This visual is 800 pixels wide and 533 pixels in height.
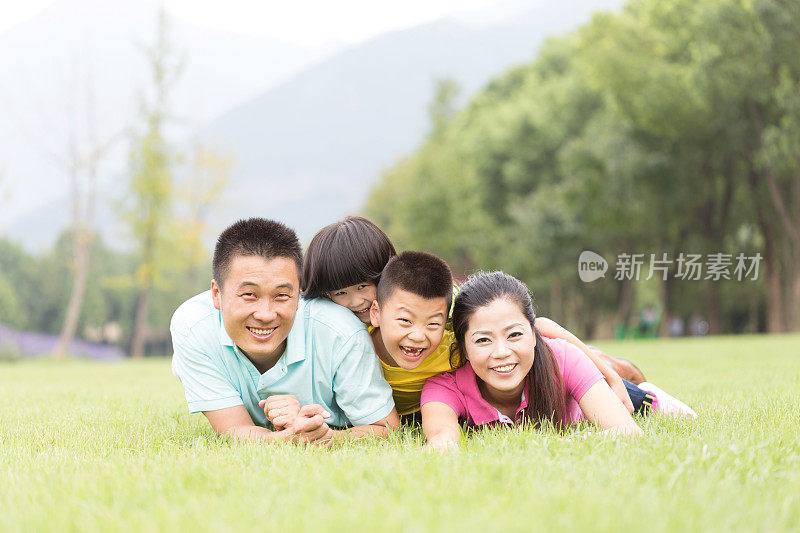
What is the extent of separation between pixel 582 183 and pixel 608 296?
13764 mm

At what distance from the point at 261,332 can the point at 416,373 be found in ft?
3.35

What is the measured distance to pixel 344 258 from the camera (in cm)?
489

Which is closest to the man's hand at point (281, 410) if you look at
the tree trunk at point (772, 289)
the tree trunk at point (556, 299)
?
the tree trunk at point (772, 289)

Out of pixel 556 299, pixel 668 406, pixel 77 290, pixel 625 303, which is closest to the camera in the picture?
pixel 668 406

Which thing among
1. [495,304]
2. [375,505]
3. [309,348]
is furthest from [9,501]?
[495,304]

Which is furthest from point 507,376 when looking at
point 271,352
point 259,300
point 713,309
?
point 713,309

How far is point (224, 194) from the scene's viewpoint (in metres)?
35.6

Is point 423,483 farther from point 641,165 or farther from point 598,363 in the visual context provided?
point 641,165

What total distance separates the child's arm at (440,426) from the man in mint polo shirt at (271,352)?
327mm

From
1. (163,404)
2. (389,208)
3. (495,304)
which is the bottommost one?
(163,404)

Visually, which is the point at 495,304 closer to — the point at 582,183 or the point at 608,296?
the point at 582,183

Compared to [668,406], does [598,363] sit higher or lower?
higher

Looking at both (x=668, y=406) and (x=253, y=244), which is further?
(x=668, y=406)

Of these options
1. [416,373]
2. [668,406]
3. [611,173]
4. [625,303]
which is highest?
[611,173]
